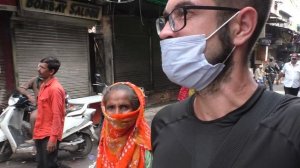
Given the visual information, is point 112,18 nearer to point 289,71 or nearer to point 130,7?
point 130,7

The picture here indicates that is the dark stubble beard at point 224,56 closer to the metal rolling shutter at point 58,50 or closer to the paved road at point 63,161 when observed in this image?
the paved road at point 63,161

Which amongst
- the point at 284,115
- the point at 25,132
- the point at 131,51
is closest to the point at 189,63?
the point at 284,115

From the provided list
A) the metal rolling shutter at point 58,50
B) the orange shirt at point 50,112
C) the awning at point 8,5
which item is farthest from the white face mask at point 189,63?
the metal rolling shutter at point 58,50

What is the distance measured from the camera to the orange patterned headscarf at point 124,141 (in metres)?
2.67

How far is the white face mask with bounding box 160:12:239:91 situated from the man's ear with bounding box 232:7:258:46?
29 millimetres

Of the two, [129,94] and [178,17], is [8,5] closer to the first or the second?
[129,94]

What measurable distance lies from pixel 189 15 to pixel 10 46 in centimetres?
733

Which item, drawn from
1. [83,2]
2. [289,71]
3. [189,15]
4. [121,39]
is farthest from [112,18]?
[189,15]

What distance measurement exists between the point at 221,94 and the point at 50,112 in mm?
3628

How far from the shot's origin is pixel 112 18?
1130 centimetres

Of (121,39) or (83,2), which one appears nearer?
(83,2)

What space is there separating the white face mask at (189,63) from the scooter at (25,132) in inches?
199

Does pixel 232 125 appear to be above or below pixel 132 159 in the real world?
above

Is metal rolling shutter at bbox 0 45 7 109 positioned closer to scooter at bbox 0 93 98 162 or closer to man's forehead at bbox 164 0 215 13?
scooter at bbox 0 93 98 162
